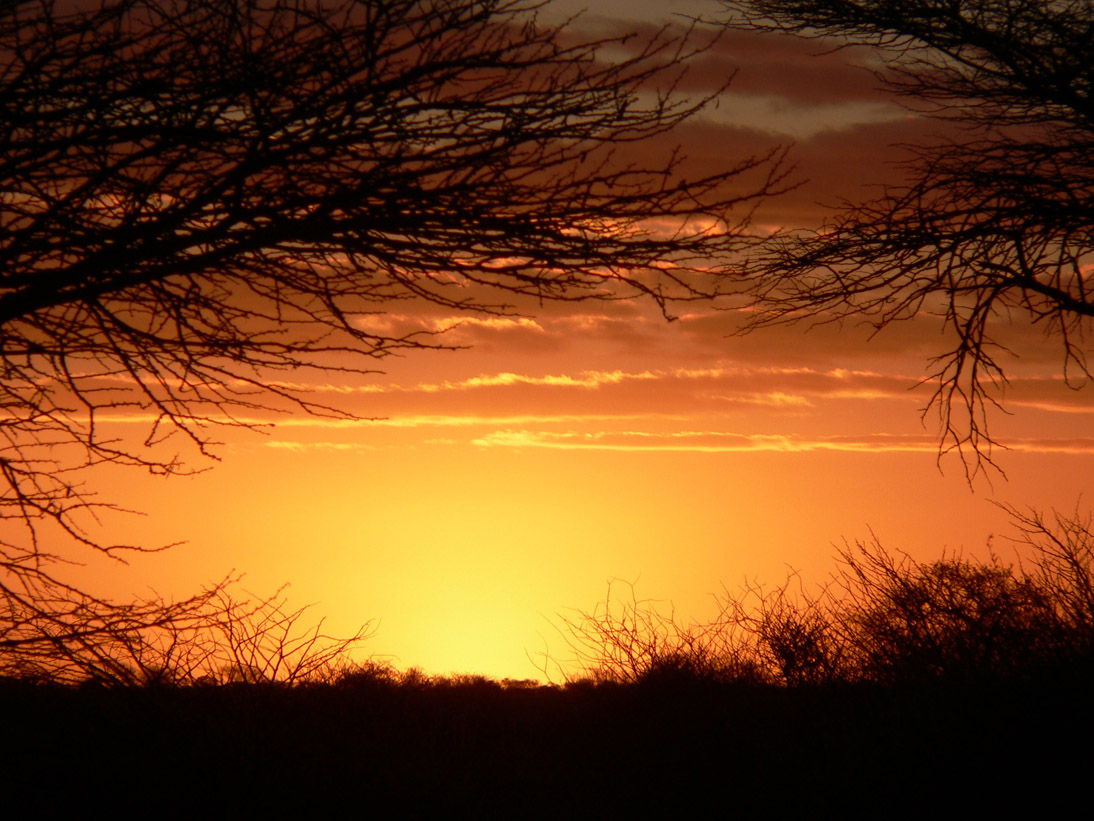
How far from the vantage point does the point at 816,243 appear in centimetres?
847

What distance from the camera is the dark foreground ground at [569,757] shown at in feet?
16.5

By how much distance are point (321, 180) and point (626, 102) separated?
127 centimetres

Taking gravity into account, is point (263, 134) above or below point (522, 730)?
above

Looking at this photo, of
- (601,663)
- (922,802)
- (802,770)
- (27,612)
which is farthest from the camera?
(601,663)

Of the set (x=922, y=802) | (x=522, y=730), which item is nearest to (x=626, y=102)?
(x=922, y=802)

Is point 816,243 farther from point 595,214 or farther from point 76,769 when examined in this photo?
point 76,769

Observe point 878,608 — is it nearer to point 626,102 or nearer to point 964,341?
point 964,341

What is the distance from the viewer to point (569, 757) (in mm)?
7148

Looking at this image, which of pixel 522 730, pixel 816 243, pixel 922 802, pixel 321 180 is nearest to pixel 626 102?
pixel 321 180

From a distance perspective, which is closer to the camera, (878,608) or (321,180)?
(321,180)

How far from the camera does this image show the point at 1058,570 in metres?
7.49

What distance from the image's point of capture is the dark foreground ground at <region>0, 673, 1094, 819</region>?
504 centimetres

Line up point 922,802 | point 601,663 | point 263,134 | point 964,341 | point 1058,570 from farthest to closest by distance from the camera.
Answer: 1. point 601,663
2. point 964,341
3. point 1058,570
4. point 922,802
5. point 263,134

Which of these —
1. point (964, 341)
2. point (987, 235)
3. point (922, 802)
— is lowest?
point (922, 802)
